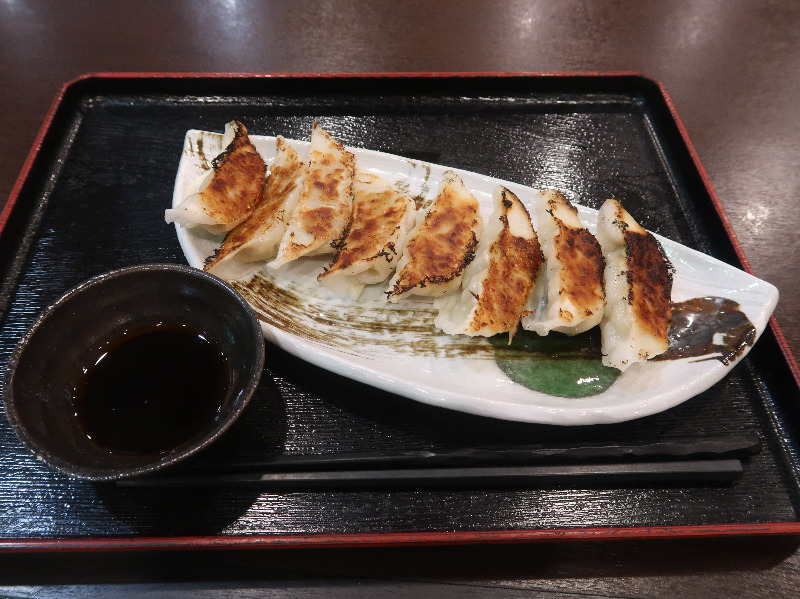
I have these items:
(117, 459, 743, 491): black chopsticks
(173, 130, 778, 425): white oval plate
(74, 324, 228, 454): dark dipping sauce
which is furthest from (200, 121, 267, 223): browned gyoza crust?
(117, 459, 743, 491): black chopsticks

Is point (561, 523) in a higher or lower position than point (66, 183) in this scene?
lower

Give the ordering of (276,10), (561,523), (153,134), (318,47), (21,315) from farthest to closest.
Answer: (276,10), (318,47), (153,134), (21,315), (561,523)

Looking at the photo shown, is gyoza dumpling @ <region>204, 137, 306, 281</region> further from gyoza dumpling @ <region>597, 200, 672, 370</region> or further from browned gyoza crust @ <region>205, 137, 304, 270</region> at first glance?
gyoza dumpling @ <region>597, 200, 672, 370</region>

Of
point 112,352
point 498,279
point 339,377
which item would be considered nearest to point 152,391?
point 112,352

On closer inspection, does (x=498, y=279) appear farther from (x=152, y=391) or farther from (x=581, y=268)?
(x=152, y=391)

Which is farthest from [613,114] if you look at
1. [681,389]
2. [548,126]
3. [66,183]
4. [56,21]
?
[56,21]

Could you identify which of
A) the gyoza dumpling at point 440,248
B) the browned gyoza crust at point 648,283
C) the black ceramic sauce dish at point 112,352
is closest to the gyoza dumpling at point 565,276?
the browned gyoza crust at point 648,283

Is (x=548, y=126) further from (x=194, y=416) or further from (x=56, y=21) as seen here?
(x=56, y=21)

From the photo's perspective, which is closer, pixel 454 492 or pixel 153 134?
pixel 454 492
